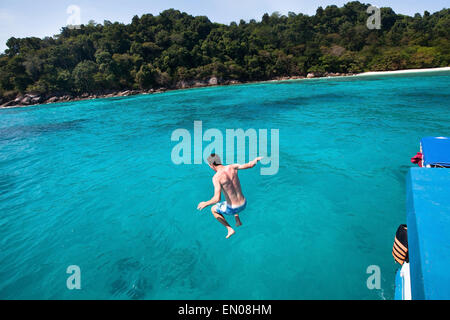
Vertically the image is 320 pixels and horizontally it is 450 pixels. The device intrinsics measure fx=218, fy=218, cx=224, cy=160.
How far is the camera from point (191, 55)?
76.7 meters

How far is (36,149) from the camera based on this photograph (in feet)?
44.8

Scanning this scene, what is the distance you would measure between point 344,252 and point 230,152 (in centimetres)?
640

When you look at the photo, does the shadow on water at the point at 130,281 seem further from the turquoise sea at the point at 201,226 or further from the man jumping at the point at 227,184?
the man jumping at the point at 227,184

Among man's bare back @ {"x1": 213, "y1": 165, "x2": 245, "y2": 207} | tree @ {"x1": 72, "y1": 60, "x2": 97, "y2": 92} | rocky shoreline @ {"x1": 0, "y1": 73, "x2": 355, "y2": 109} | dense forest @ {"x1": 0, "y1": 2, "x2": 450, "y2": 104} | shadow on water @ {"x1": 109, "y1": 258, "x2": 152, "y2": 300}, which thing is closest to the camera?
shadow on water @ {"x1": 109, "y1": 258, "x2": 152, "y2": 300}

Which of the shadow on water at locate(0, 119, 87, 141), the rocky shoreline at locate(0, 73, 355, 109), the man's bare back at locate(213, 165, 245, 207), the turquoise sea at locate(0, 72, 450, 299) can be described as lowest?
the turquoise sea at locate(0, 72, 450, 299)

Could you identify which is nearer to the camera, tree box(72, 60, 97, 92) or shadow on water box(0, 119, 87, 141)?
shadow on water box(0, 119, 87, 141)

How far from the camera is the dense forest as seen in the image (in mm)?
62844

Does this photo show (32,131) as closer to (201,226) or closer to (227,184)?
(201,226)

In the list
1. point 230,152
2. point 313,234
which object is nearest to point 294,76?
point 230,152

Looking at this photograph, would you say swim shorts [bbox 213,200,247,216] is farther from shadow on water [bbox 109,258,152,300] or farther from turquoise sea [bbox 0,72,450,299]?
shadow on water [bbox 109,258,152,300]

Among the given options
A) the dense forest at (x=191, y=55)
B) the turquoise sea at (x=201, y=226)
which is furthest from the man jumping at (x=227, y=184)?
the dense forest at (x=191, y=55)

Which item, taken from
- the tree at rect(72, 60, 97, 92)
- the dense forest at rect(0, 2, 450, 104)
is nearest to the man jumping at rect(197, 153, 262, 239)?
the dense forest at rect(0, 2, 450, 104)

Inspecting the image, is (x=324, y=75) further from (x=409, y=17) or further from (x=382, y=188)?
(x=409, y=17)

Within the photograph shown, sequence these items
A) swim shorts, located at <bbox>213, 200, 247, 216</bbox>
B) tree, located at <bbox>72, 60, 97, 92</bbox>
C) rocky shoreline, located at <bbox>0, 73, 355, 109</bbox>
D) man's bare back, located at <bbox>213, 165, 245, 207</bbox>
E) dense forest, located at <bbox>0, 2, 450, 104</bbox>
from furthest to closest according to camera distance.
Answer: tree, located at <bbox>72, 60, 97, 92</bbox> < dense forest, located at <bbox>0, 2, 450, 104</bbox> < rocky shoreline, located at <bbox>0, 73, 355, 109</bbox> < swim shorts, located at <bbox>213, 200, 247, 216</bbox> < man's bare back, located at <bbox>213, 165, 245, 207</bbox>
